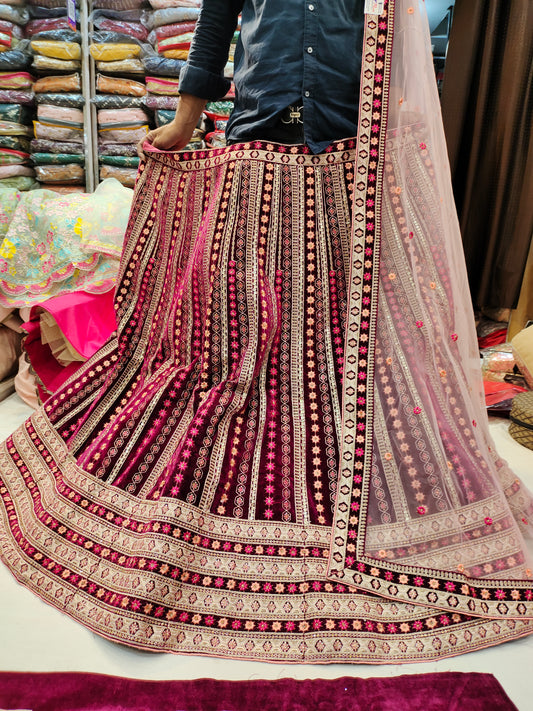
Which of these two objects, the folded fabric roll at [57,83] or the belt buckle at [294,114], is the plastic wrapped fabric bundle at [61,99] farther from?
the belt buckle at [294,114]

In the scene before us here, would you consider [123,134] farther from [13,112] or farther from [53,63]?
[13,112]

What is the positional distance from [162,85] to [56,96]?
624 millimetres

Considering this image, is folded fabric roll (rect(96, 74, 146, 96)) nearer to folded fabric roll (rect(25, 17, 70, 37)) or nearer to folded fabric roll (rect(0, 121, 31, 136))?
folded fabric roll (rect(25, 17, 70, 37))

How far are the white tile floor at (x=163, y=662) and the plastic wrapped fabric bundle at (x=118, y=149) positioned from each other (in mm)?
2675

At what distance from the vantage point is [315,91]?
1131 mm

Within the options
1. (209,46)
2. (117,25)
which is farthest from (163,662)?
(117,25)

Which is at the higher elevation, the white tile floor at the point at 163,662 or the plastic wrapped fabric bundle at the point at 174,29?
the plastic wrapped fabric bundle at the point at 174,29

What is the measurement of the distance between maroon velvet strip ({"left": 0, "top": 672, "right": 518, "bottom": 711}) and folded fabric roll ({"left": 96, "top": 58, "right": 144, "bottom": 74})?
3002 mm

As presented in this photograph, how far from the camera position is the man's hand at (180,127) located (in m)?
1.35

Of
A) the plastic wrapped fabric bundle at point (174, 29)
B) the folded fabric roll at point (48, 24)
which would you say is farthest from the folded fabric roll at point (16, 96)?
the plastic wrapped fabric bundle at point (174, 29)

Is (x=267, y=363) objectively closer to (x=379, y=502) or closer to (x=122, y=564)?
(x=379, y=502)

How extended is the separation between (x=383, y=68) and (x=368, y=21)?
101mm

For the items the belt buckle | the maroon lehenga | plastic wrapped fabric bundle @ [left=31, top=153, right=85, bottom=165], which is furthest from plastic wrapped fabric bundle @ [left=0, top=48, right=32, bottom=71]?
the belt buckle

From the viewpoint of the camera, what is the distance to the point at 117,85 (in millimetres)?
2895
